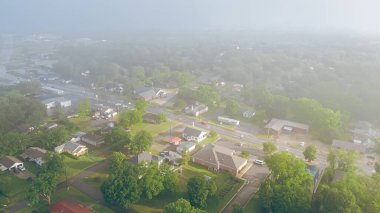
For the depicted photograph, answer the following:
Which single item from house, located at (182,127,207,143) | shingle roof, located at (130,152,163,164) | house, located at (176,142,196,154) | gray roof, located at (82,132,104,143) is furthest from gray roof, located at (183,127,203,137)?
gray roof, located at (82,132,104,143)

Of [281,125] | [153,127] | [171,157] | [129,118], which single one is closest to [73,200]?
[171,157]

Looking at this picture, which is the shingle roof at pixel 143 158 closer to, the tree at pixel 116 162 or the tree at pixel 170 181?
the tree at pixel 116 162

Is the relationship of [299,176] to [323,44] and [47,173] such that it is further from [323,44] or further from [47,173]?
[323,44]

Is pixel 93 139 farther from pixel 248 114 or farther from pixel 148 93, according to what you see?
pixel 248 114

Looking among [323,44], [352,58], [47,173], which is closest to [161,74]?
[47,173]

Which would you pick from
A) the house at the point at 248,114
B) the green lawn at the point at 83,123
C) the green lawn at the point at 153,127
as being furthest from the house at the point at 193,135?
the green lawn at the point at 83,123

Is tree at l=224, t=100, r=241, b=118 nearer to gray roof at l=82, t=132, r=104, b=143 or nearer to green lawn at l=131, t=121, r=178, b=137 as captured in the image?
green lawn at l=131, t=121, r=178, b=137
